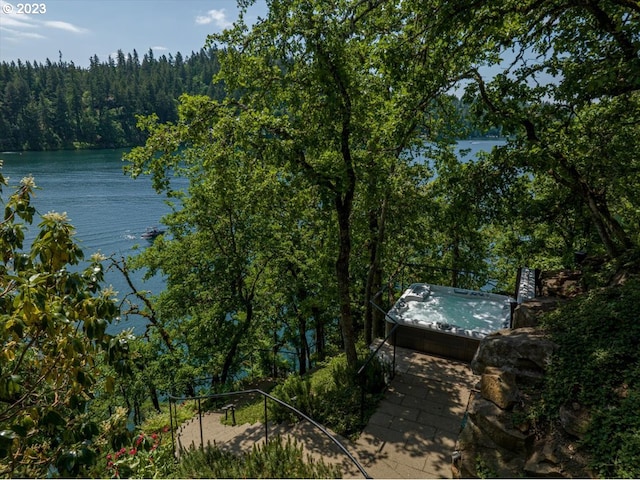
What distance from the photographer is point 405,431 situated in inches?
241

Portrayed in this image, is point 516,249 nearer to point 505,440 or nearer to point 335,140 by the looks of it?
point 335,140

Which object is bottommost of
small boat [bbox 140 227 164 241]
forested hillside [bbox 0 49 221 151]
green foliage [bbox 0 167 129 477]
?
small boat [bbox 140 227 164 241]

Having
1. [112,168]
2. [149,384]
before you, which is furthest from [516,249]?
[112,168]

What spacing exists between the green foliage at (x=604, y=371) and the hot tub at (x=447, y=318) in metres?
3.03

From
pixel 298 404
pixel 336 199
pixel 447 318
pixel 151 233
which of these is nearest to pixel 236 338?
pixel 298 404

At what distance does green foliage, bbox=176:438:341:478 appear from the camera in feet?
16.6

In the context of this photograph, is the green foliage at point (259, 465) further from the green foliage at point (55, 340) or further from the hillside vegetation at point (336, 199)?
the green foliage at point (55, 340)

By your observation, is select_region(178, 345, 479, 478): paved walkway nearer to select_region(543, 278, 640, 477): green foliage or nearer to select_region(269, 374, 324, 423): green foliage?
select_region(269, 374, 324, 423): green foliage

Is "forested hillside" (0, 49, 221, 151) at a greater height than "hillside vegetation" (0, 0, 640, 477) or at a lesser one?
greater

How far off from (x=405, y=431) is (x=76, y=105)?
98841 mm

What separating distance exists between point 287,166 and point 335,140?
1.10 m

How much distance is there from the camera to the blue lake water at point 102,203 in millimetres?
27866

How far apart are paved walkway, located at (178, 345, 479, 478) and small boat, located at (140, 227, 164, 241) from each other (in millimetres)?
25013

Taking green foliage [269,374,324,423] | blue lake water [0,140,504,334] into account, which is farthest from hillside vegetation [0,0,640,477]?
blue lake water [0,140,504,334]
